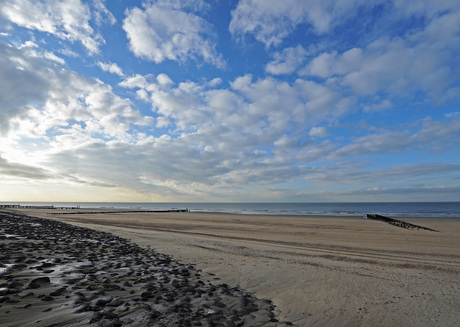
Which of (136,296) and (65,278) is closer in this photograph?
(136,296)

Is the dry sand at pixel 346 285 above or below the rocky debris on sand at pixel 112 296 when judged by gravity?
below

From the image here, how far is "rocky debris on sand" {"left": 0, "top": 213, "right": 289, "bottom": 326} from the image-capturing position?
4.12 m

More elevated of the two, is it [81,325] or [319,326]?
[81,325]

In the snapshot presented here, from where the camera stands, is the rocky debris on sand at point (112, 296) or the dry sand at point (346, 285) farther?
the dry sand at point (346, 285)

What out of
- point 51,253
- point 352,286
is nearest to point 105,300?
point 51,253

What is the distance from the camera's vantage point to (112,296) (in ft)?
16.7

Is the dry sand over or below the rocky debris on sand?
below

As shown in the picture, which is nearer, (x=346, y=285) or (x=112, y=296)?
(x=112, y=296)

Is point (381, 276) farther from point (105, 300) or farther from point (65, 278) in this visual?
point (65, 278)

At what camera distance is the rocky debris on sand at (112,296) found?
4.12 metres

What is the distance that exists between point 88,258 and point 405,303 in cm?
989

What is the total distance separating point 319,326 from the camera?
4.86 meters

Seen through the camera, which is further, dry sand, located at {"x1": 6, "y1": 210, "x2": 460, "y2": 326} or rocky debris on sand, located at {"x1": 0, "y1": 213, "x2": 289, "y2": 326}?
dry sand, located at {"x1": 6, "y1": 210, "x2": 460, "y2": 326}

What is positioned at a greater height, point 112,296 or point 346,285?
point 112,296
